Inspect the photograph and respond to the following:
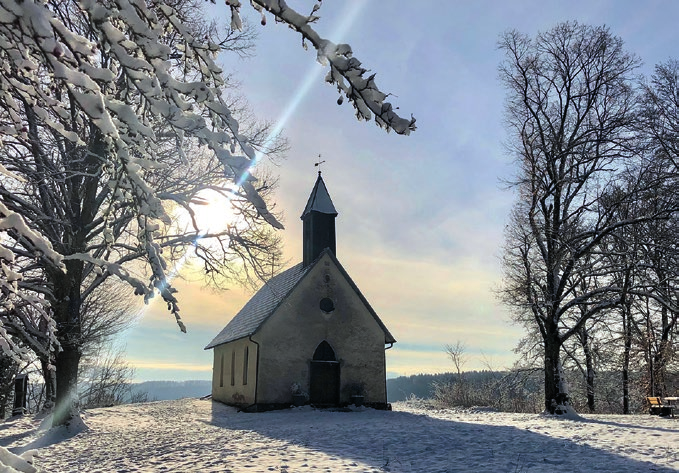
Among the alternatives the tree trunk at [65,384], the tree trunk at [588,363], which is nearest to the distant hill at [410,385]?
the tree trunk at [588,363]

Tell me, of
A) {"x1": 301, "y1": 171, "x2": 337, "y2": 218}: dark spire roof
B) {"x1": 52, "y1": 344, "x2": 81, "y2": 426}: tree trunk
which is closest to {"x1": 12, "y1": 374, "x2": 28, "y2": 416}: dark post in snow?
{"x1": 52, "y1": 344, "x2": 81, "y2": 426}: tree trunk

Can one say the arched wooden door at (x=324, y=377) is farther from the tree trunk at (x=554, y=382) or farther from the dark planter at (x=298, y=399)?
the tree trunk at (x=554, y=382)

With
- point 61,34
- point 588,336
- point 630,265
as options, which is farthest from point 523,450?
point 588,336

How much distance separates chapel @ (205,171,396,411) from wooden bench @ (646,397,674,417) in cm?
1088

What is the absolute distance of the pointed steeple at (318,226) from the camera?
81.6ft

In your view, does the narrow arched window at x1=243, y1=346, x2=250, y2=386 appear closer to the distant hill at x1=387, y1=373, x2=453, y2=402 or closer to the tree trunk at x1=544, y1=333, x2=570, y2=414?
the tree trunk at x1=544, y1=333, x2=570, y2=414

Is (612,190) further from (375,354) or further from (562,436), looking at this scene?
(375,354)

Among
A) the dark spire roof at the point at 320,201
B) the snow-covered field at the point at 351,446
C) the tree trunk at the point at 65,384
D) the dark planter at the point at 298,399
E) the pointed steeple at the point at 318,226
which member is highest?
the dark spire roof at the point at 320,201

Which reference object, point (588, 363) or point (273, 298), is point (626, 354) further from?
point (273, 298)

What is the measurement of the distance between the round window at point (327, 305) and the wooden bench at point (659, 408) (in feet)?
44.2

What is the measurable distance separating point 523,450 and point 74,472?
9.15 m

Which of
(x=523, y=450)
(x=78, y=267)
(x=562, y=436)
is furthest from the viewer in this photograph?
(x=78, y=267)

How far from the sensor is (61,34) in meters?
2.95

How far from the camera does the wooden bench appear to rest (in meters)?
18.2
